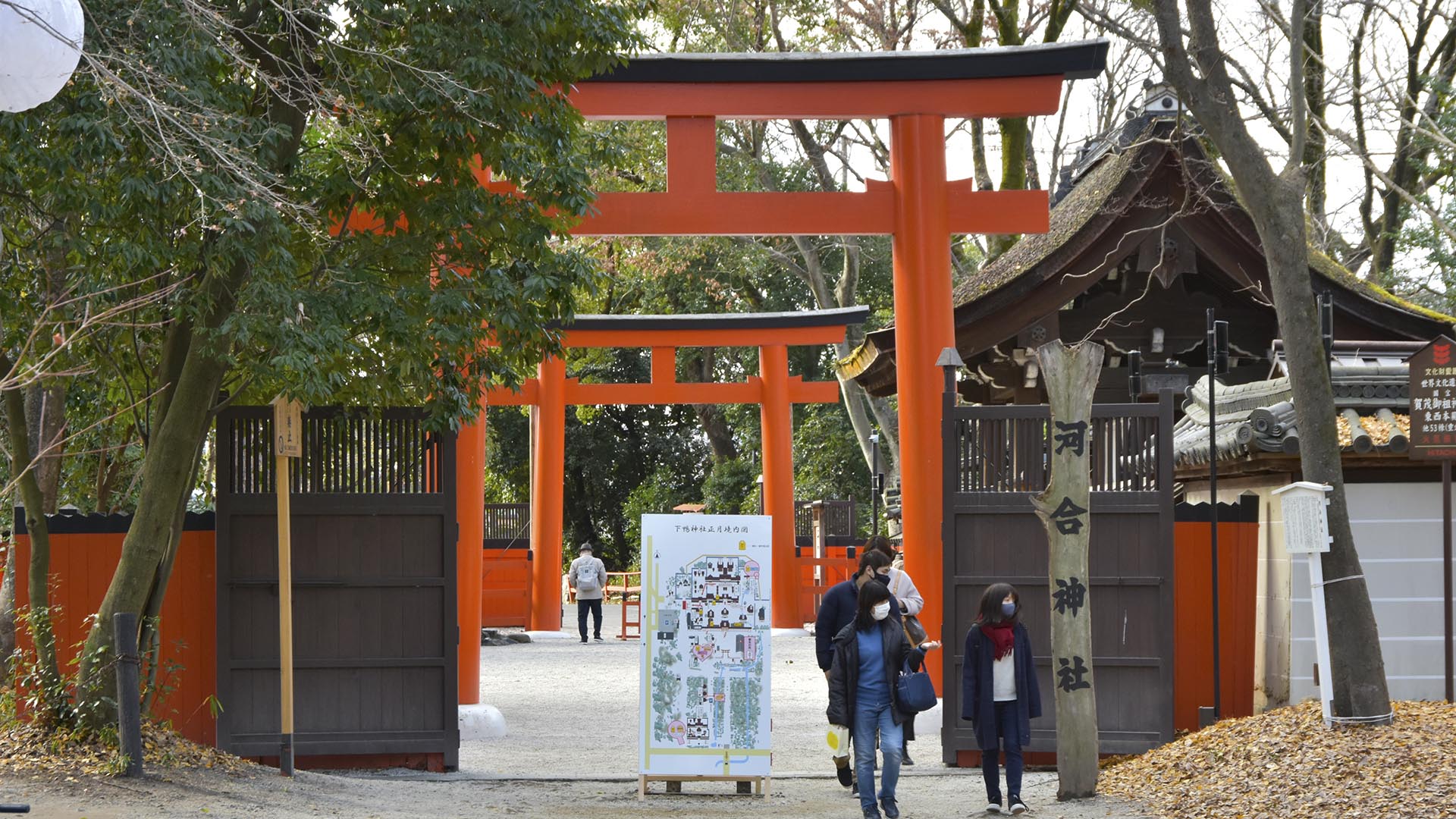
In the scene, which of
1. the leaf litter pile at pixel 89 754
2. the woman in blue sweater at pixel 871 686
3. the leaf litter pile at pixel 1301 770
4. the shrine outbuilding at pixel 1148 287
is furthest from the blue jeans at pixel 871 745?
the shrine outbuilding at pixel 1148 287

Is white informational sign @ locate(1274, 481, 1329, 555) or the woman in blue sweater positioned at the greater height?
white informational sign @ locate(1274, 481, 1329, 555)

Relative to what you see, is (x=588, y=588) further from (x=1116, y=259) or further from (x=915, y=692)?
(x=915, y=692)

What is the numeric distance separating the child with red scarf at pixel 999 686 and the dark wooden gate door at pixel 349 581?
11.9ft

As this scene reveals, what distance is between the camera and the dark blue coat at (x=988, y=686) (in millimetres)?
8164

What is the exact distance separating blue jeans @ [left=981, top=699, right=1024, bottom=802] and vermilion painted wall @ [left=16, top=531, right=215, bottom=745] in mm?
5066

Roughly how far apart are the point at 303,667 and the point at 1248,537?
6817 mm

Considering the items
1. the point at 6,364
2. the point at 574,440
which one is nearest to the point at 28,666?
the point at 6,364

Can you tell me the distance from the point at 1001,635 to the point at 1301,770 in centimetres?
189

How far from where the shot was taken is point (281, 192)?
870 cm

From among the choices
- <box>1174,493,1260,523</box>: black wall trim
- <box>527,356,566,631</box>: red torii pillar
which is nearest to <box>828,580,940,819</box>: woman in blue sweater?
<box>1174,493,1260,523</box>: black wall trim

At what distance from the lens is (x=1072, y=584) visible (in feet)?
27.9

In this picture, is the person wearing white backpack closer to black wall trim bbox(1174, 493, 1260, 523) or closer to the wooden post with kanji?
black wall trim bbox(1174, 493, 1260, 523)

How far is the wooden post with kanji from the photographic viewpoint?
8461 mm

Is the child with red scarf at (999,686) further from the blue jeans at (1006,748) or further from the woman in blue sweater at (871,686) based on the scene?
the woman in blue sweater at (871,686)
